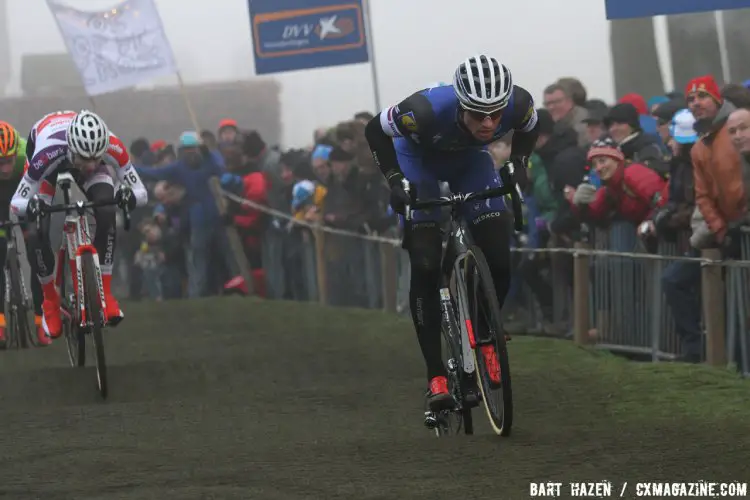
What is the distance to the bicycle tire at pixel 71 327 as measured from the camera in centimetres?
1218

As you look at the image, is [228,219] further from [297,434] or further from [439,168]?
[439,168]

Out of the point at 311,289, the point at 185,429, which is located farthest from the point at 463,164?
the point at 311,289

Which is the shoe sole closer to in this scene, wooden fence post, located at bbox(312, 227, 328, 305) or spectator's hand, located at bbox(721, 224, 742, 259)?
spectator's hand, located at bbox(721, 224, 742, 259)

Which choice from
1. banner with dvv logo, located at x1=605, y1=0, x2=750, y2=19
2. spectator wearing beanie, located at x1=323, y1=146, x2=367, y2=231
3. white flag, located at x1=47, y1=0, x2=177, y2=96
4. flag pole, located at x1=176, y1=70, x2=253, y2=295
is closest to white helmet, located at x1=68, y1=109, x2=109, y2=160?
banner with dvv logo, located at x1=605, y1=0, x2=750, y2=19

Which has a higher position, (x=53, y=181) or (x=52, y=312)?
(x=53, y=181)

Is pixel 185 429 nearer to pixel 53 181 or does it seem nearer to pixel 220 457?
pixel 220 457

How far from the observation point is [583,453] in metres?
7.41

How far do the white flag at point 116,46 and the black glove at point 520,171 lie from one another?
14028 millimetres

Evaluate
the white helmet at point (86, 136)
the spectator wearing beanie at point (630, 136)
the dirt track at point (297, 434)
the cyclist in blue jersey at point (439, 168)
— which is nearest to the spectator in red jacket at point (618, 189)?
the spectator wearing beanie at point (630, 136)

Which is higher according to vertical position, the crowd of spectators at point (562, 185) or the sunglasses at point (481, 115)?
the sunglasses at point (481, 115)

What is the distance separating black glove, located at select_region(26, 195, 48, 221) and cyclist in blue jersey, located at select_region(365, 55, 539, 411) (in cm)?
369

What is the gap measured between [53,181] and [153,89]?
65.1ft

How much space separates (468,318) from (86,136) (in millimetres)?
4060

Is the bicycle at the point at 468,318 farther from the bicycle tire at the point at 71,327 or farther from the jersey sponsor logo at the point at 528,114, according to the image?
the bicycle tire at the point at 71,327
